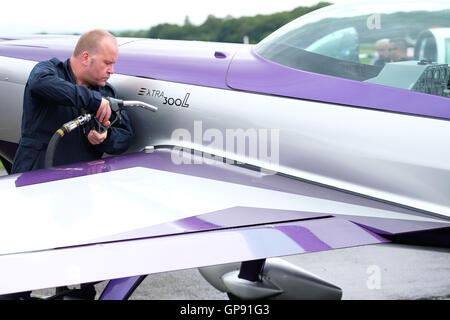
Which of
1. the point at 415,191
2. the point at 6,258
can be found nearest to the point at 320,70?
the point at 415,191

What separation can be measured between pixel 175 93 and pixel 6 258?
1.54 meters

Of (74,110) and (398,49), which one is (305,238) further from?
(74,110)

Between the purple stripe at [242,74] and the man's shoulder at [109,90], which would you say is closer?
the purple stripe at [242,74]

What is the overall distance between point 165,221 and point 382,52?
1166 millimetres

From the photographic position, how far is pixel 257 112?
9.56ft

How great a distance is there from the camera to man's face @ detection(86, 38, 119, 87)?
10.4 feet

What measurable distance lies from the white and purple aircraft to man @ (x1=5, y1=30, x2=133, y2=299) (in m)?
0.18

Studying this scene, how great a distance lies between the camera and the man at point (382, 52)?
272 cm

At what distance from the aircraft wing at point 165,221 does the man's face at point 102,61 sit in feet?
1.55

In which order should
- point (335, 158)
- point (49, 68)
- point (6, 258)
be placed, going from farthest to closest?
1. point (49, 68)
2. point (335, 158)
3. point (6, 258)

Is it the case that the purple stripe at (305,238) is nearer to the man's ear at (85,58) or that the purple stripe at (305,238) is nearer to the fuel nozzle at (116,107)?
the fuel nozzle at (116,107)

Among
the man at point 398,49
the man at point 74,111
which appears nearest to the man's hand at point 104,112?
the man at point 74,111

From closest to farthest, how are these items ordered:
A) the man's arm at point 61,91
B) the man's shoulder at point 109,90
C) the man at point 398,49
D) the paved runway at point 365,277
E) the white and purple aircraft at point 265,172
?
the white and purple aircraft at point 265,172 < the man at point 398,49 < the man's arm at point 61,91 < the man's shoulder at point 109,90 < the paved runway at point 365,277
